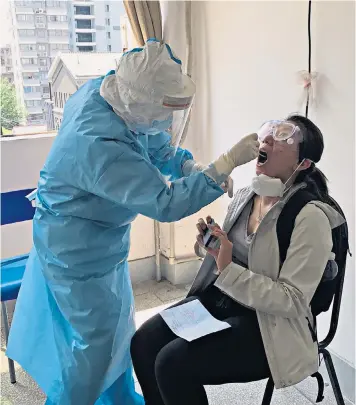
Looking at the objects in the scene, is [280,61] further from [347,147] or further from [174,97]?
[174,97]

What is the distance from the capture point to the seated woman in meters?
1.36

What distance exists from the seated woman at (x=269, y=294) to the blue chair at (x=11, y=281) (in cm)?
69

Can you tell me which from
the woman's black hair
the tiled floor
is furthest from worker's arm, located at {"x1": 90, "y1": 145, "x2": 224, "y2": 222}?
the tiled floor

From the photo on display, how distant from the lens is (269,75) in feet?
7.01

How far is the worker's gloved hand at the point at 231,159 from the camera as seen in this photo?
53.8 inches

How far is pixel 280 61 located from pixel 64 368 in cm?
152

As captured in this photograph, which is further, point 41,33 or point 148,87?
point 41,33

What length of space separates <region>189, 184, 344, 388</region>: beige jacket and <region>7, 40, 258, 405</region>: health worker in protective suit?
Result: 24 centimetres

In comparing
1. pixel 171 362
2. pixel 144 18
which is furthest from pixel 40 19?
pixel 171 362

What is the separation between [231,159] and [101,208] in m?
0.43

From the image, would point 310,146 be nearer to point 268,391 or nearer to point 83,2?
point 268,391

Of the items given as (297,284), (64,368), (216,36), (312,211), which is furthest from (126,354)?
(216,36)

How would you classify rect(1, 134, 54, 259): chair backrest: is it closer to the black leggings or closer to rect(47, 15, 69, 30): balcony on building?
rect(47, 15, 69, 30): balcony on building

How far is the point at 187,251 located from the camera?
3010 mm
